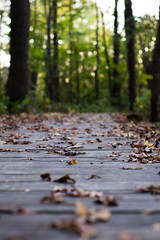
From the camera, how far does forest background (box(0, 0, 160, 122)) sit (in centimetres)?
1068

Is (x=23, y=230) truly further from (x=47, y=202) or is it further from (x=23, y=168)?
(x=23, y=168)

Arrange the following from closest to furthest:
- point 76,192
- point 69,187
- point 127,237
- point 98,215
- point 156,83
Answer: point 127,237 < point 98,215 < point 76,192 < point 69,187 < point 156,83

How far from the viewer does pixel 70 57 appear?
71.5 ft

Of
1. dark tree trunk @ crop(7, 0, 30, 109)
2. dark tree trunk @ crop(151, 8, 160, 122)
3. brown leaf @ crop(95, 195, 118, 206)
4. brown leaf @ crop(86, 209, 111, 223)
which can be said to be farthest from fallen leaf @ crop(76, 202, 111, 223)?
dark tree trunk @ crop(7, 0, 30, 109)

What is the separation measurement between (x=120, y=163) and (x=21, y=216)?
5.84 feet

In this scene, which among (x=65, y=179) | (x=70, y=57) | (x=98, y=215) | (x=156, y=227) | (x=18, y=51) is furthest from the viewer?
(x=70, y=57)

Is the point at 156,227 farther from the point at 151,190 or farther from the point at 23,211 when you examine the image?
the point at 23,211

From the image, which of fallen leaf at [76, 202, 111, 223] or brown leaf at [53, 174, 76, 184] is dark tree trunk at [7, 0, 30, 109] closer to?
brown leaf at [53, 174, 76, 184]

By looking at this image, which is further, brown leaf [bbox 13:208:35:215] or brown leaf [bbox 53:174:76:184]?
brown leaf [bbox 53:174:76:184]

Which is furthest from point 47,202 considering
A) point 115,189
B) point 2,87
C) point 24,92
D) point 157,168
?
point 2,87

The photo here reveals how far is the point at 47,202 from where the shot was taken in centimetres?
191

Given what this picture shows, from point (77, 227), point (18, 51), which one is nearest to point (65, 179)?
point (77, 227)

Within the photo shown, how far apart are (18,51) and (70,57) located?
10.4 metres

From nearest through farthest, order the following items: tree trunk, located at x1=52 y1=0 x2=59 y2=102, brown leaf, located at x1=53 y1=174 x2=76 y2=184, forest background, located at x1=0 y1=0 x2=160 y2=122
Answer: brown leaf, located at x1=53 y1=174 x2=76 y2=184
forest background, located at x1=0 y1=0 x2=160 y2=122
tree trunk, located at x1=52 y1=0 x2=59 y2=102
